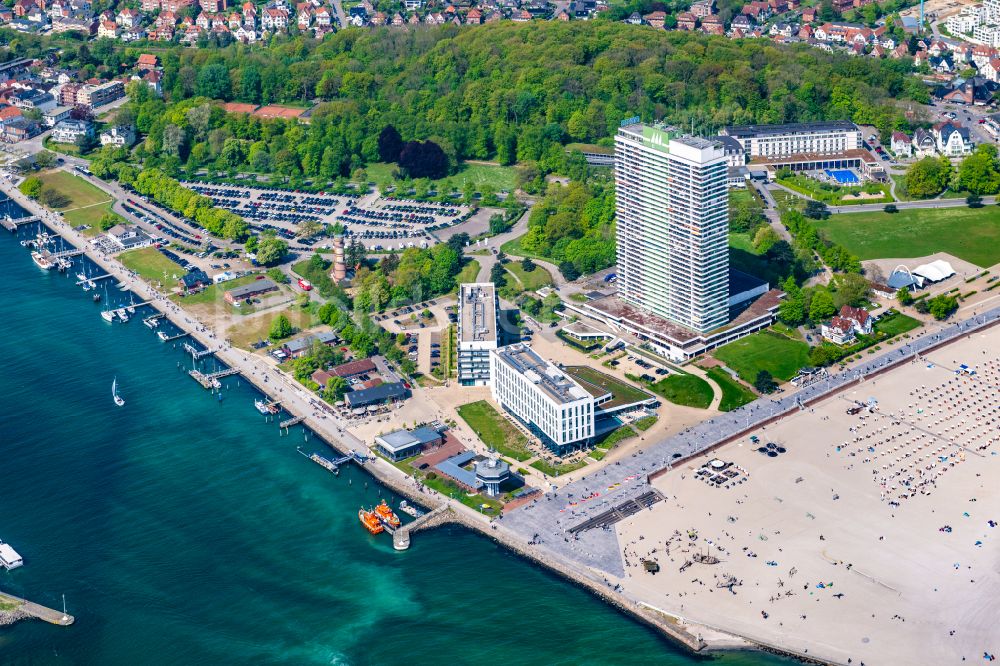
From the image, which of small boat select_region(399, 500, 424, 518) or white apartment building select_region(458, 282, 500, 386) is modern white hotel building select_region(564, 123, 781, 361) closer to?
white apartment building select_region(458, 282, 500, 386)

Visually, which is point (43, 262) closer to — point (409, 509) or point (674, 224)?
point (409, 509)

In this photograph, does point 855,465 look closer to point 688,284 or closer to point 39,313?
point 688,284

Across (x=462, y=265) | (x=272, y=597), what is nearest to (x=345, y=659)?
(x=272, y=597)

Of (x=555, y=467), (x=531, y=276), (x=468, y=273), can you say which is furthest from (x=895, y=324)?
(x=468, y=273)

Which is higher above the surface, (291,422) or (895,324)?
(895,324)

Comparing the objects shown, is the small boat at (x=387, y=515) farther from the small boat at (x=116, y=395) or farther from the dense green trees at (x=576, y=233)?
the dense green trees at (x=576, y=233)

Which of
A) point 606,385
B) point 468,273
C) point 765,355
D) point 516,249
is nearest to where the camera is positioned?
point 606,385
